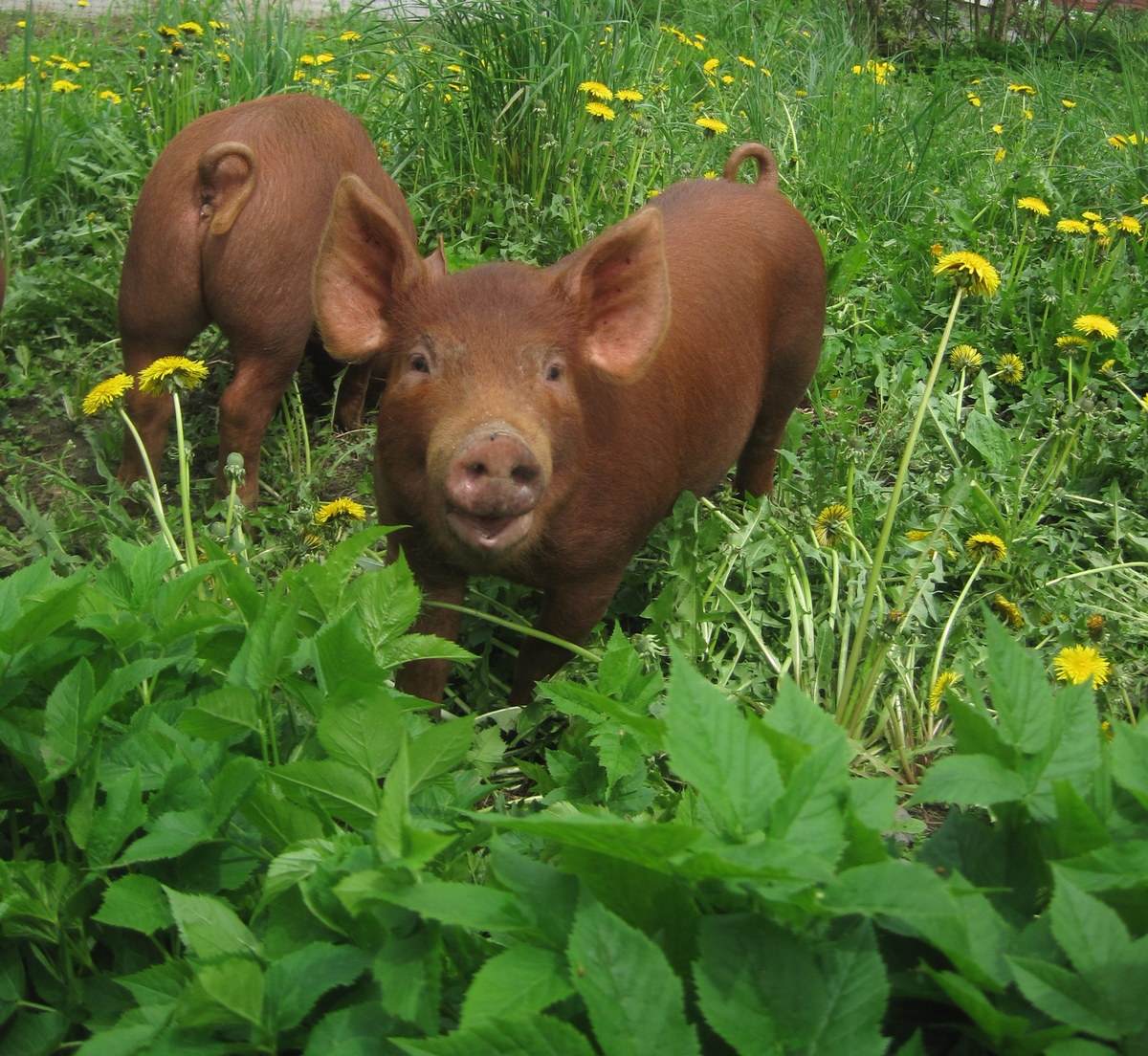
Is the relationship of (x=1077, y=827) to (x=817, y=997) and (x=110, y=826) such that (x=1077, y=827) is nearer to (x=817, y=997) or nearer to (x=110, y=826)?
(x=817, y=997)

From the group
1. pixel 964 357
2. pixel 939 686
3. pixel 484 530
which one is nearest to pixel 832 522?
pixel 939 686

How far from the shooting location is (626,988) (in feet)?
3.90

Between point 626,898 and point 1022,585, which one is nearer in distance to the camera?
point 626,898

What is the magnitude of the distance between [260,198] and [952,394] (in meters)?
2.42

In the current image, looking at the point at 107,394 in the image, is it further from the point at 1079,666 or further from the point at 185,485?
the point at 1079,666

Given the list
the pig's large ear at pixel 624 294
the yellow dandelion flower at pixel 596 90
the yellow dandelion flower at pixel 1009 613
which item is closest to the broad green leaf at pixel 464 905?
the pig's large ear at pixel 624 294

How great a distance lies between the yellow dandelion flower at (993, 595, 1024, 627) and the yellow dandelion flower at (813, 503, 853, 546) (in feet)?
1.41

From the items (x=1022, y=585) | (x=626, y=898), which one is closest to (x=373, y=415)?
(x=1022, y=585)

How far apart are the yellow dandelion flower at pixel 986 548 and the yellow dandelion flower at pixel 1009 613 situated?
4.4 inches

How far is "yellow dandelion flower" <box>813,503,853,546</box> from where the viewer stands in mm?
3158

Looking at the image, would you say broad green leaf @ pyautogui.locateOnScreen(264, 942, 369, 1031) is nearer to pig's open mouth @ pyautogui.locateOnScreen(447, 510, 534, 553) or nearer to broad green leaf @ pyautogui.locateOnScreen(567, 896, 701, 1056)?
broad green leaf @ pyautogui.locateOnScreen(567, 896, 701, 1056)

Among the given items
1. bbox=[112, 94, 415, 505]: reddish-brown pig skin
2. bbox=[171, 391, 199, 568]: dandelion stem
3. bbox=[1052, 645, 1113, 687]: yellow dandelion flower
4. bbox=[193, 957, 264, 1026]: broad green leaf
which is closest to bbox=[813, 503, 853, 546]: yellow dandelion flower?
bbox=[1052, 645, 1113, 687]: yellow dandelion flower

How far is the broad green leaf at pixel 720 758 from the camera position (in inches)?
51.0

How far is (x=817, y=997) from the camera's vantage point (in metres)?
1.19
